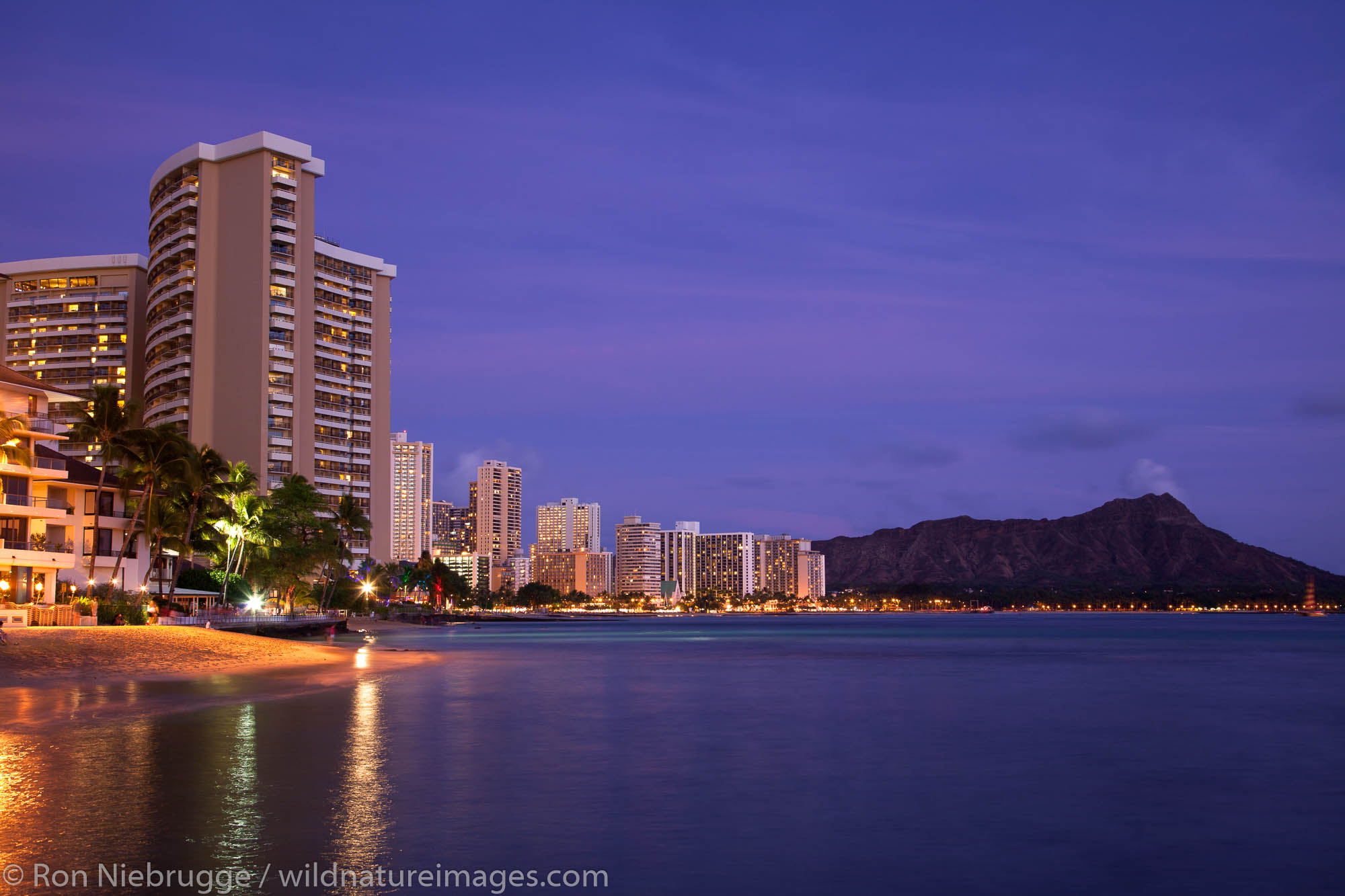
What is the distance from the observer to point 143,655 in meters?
45.7

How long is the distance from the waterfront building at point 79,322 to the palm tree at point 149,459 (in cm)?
9858

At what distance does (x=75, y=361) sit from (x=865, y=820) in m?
164

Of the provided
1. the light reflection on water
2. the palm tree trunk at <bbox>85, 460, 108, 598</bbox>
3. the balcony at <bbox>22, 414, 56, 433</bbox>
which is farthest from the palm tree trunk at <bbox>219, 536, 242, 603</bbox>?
the light reflection on water

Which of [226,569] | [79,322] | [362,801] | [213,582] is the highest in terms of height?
[79,322]

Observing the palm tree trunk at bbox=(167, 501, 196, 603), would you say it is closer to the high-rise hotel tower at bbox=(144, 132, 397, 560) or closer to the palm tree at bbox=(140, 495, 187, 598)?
the palm tree at bbox=(140, 495, 187, 598)

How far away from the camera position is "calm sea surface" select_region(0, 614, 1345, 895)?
14.0 meters

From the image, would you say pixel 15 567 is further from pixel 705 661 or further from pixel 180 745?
pixel 180 745

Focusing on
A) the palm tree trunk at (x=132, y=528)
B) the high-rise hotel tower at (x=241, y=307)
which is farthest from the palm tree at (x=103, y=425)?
the high-rise hotel tower at (x=241, y=307)

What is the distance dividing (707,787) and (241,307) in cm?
12975

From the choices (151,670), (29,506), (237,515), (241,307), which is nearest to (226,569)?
(237,515)

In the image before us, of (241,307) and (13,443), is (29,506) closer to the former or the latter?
(13,443)

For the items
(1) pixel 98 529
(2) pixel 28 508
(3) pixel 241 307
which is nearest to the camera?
(2) pixel 28 508

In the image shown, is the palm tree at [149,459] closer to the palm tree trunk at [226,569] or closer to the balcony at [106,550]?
the balcony at [106,550]

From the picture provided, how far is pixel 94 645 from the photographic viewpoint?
4541cm
